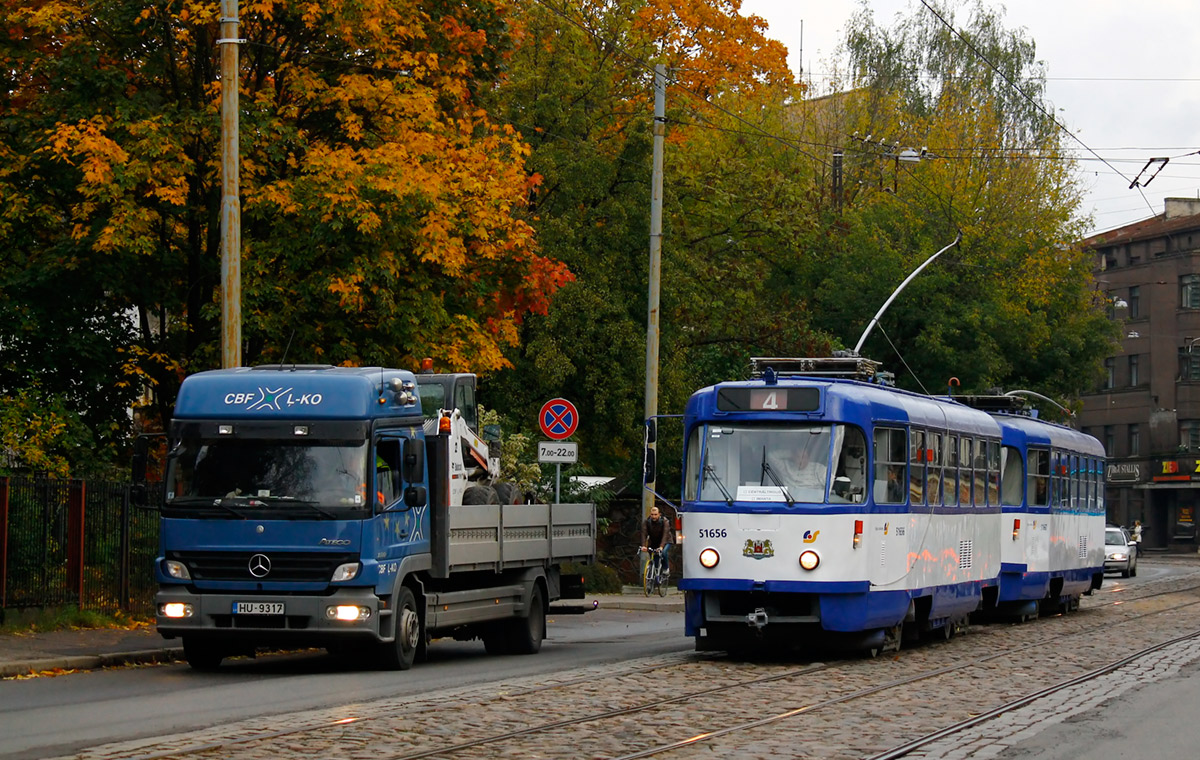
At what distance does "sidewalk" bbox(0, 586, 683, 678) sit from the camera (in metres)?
16.9

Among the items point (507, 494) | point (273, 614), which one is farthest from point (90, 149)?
point (273, 614)

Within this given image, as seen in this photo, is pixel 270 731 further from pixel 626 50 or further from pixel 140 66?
pixel 626 50

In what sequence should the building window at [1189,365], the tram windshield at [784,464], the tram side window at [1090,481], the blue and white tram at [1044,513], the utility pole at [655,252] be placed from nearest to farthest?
the tram windshield at [784,464], the blue and white tram at [1044,513], the utility pole at [655,252], the tram side window at [1090,481], the building window at [1189,365]

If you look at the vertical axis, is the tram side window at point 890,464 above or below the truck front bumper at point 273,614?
above

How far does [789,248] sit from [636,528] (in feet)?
44.6

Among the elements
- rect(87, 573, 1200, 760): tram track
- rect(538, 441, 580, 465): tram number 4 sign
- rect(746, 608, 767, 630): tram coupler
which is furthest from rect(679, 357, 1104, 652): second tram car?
rect(538, 441, 580, 465): tram number 4 sign

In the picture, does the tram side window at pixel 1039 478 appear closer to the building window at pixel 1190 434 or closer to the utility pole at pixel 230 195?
the utility pole at pixel 230 195

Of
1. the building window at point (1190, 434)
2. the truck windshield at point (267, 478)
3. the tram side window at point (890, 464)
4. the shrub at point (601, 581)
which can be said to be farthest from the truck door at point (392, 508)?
the building window at point (1190, 434)

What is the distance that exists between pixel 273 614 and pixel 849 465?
6.17 meters

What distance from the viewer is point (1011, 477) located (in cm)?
2644

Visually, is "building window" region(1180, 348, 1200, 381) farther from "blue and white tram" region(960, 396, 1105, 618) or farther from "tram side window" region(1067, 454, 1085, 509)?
"tram side window" region(1067, 454, 1085, 509)

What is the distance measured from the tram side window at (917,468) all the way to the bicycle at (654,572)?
A: 44.4ft

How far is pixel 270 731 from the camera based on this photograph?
11.9 metres

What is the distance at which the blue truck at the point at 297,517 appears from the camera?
53.6 feet
